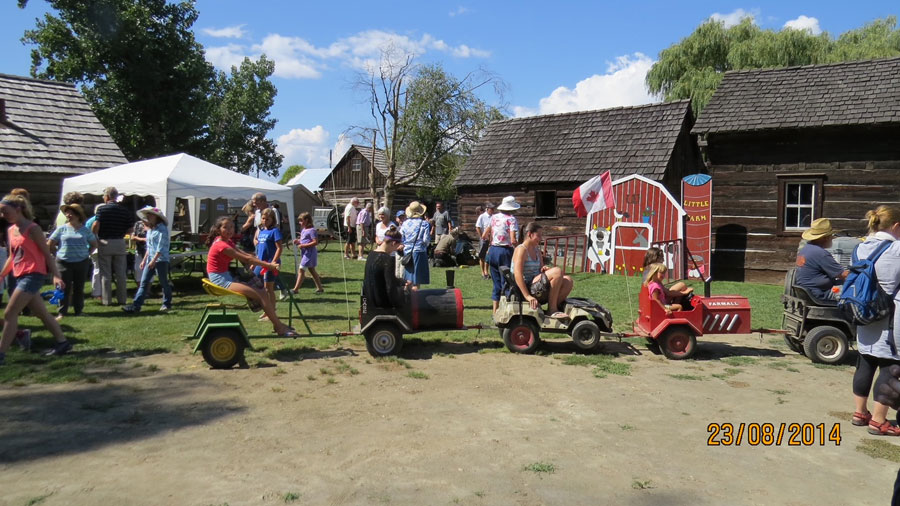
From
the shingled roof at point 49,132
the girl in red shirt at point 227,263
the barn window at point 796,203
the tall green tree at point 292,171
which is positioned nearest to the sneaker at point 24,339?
the girl in red shirt at point 227,263

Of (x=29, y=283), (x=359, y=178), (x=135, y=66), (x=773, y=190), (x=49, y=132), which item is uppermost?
(x=135, y=66)

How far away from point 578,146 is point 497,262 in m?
12.3

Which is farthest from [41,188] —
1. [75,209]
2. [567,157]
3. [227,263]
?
[567,157]

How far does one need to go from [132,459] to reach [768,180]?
15.6 meters

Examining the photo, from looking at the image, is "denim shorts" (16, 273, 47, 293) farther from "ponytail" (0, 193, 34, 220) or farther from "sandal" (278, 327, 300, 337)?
"sandal" (278, 327, 300, 337)

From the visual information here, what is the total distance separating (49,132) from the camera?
15.7m

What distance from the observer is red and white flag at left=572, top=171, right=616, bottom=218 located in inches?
416

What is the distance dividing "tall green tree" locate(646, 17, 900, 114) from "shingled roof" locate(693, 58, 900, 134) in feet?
46.8

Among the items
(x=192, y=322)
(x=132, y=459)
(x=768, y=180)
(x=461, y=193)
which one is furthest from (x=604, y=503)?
(x=461, y=193)

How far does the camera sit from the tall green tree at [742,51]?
99.6ft

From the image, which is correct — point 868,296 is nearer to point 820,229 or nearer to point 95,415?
point 820,229

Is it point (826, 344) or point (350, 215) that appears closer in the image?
point (826, 344)
